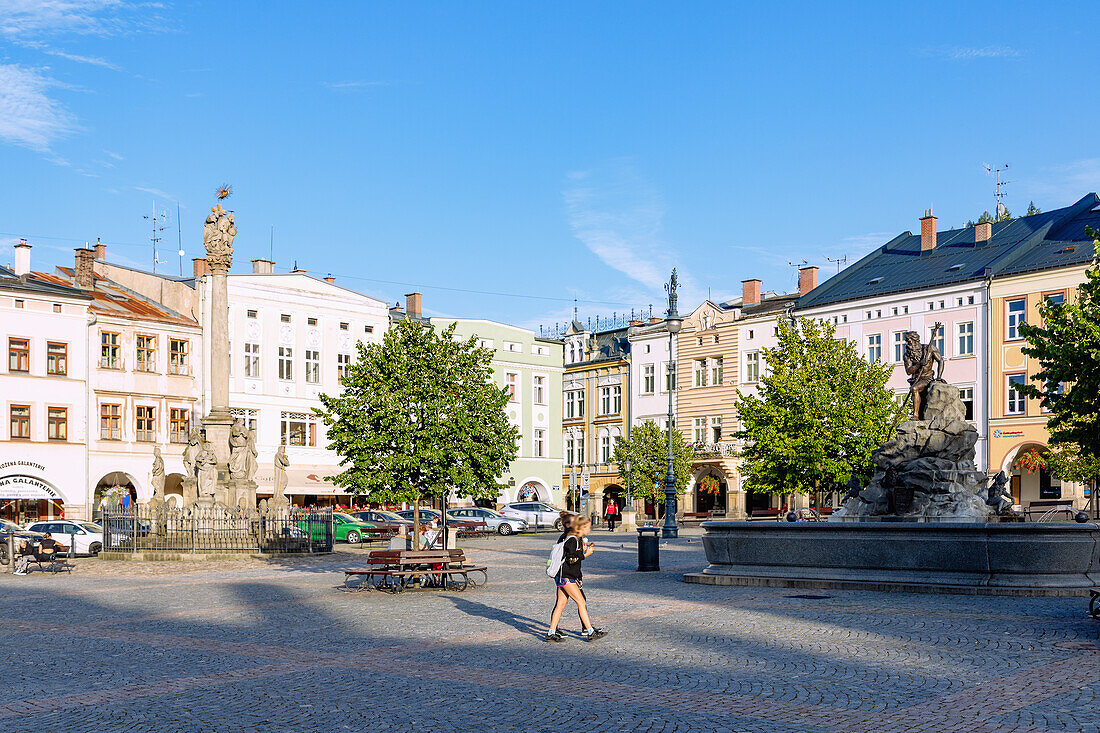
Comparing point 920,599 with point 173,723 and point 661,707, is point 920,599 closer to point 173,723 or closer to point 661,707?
point 661,707

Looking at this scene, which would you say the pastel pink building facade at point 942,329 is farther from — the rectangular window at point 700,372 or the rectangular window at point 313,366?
the rectangular window at point 313,366

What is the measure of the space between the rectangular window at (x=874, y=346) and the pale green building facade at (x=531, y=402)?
20.8 m

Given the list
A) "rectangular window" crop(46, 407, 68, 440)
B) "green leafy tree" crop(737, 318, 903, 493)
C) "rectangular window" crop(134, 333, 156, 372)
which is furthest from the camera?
"rectangular window" crop(134, 333, 156, 372)

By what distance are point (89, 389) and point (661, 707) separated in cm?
4812

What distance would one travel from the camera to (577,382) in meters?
80.2

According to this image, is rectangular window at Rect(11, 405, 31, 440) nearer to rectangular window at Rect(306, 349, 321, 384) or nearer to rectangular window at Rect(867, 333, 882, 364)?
rectangular window at Rect(306, 349, 321, 384)

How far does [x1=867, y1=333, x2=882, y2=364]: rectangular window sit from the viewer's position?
6069 centimetres

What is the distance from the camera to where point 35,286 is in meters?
52.0

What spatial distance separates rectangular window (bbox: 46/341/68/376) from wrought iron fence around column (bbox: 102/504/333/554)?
21359mm

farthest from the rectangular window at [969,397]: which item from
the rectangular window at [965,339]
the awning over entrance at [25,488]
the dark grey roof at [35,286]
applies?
the awning over entrance at [25,488]

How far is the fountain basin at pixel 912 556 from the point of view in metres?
18.6

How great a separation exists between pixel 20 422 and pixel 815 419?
32613 mm

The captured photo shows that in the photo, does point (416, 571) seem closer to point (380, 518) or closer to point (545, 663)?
point (545, 663)

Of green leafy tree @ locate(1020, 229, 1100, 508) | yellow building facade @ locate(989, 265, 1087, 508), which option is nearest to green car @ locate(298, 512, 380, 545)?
green leafy tree @ locate(1020, 229, 1100, 508)
